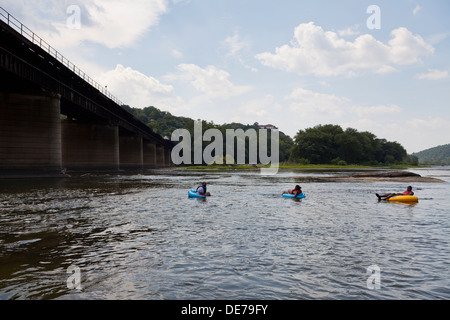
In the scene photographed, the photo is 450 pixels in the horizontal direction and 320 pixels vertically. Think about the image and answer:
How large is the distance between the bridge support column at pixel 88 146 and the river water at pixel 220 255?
2193 inches

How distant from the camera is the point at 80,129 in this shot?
72.1 metres

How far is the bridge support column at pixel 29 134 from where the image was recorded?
4019 centimetres

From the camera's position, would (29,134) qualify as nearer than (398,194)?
No

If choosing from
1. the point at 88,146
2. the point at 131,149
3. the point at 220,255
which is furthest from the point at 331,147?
the point at 220,255

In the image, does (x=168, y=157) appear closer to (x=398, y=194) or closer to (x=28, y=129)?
(x=28, y=129)

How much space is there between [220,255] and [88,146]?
68.2 metres

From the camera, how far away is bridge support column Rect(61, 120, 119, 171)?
70.0 metres

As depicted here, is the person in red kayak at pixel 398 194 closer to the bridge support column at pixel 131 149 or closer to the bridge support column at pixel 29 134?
the bridge support column at pixel 29 134

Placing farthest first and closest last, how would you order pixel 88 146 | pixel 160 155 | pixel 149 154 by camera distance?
1. pixel 160 155
2. pixel 149 154
3. pixel 88 146

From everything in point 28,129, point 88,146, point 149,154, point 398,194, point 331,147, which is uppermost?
point 331,147

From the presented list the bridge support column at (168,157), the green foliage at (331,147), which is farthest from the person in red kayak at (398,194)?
the bridge support column at (168,157)

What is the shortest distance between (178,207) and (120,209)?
3.30 m

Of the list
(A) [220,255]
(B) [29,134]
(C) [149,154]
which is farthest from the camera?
(C) [149,154]

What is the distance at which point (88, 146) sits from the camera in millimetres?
71625
